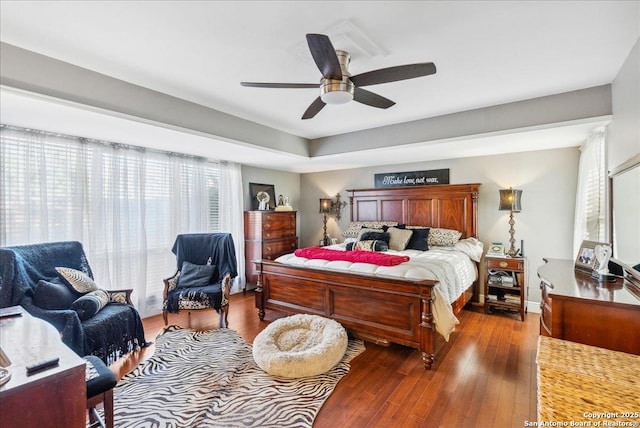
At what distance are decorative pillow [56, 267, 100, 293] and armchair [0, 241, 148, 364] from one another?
45mm

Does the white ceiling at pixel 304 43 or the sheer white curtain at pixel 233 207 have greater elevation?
the white ceiling at pixel 304 43

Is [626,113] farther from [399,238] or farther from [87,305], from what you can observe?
[87,305]

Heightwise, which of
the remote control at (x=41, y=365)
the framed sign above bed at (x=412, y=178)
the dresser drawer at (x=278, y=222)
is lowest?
the remote control at (x=41, y=365)

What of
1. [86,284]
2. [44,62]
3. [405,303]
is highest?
[44,62]

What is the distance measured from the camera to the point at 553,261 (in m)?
2.87

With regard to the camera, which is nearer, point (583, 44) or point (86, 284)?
point (583, 44)

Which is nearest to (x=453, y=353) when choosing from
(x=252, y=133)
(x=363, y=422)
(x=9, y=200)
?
(x=363, y=422)

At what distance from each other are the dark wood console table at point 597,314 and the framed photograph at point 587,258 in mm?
259

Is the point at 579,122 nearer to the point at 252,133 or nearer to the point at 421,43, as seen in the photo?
the point at 421,43

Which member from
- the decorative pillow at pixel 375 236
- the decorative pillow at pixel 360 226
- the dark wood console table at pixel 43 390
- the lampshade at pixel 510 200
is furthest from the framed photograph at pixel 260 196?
the dark wood console table at pixel 43 390

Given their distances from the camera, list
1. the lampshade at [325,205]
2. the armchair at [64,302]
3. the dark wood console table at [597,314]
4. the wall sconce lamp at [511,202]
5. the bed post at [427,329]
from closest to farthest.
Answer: the dark wood console table at [597,314] → the armchair at [64,302] → the bed post at [427,329] → the wall sconce lamp at [511,202] → the lampshade at [325,205]

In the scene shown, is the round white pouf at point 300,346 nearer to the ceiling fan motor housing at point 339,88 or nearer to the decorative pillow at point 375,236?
the decorative pillow at point 375,236

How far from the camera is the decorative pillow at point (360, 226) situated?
15.5 feet

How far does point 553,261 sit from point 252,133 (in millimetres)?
3569
